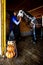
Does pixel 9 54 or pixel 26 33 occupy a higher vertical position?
pixel 26 33

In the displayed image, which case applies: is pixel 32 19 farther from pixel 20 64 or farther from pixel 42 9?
pixel 20 64

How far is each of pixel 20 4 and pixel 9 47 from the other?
2335 millimetres

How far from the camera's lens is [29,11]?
5238mm

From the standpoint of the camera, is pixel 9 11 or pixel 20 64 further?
pixel 9 11

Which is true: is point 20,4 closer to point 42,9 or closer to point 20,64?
point 42,9

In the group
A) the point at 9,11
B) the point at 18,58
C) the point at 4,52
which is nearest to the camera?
the point at 18,58

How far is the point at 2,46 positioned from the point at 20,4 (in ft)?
7.55

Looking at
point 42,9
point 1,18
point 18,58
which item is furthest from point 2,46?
point 42,9

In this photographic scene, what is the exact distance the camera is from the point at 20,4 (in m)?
4.58

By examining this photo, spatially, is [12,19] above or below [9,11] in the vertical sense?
below

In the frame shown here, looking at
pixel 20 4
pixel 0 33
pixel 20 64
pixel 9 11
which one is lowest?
pixel 20 64

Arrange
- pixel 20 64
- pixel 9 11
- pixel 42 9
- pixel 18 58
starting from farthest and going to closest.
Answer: pixel 42 9
pixel 9 11
pixel 18 58
pixel 20 64

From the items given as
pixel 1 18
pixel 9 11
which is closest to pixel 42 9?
pixel 9 11

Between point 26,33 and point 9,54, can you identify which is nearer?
point 9,54
